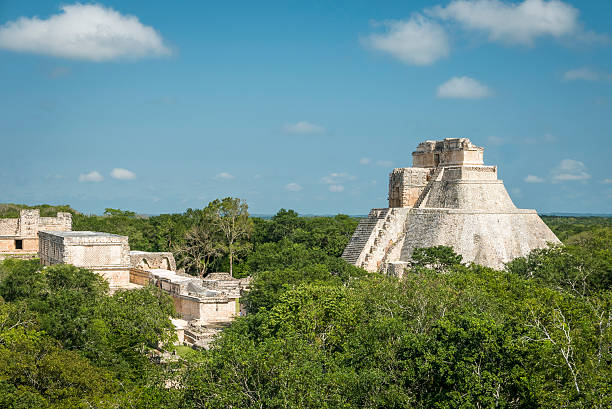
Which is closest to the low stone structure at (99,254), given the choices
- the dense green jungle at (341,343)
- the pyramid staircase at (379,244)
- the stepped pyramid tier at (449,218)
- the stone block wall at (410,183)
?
the dense green jungle at (341,343)

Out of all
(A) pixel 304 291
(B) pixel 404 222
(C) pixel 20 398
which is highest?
(B) pixel 404 222

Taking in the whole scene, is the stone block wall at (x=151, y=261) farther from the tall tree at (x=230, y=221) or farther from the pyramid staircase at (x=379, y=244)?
the pyramid staircase at (x=379, y=244)

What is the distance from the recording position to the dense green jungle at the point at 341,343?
13562mm

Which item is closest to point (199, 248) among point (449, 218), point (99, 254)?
point (99, 254)

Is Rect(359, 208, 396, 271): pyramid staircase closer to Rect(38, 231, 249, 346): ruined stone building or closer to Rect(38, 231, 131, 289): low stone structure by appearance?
Rect(38, 231, 249, 346): ruined stone building

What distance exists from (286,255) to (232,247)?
1149cm

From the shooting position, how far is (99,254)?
102ft

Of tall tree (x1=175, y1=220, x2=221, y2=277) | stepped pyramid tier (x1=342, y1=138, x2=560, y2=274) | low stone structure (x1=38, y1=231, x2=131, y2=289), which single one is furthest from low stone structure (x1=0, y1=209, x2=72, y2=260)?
stepped pyramid tier (x1=342, y1=138, x2=560, y2=274)

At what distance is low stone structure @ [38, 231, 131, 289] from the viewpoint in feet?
100

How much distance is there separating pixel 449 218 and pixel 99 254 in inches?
617

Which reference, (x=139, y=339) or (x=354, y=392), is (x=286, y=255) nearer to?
(x=139, y=339)

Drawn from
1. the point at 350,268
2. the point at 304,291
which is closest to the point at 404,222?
the point at 350,268

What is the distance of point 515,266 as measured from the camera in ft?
88.2

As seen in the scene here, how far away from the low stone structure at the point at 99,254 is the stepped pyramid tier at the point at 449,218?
10.2m
